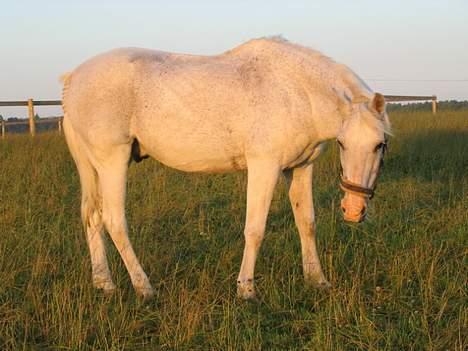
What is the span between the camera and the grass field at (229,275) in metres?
3.34

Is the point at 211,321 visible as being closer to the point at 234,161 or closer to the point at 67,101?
the point at 234,161

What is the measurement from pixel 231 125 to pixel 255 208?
27.1 inches

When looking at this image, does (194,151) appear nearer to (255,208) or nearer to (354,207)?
(255,208)

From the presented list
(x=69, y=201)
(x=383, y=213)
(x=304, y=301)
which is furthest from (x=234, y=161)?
(x=69, y=201)

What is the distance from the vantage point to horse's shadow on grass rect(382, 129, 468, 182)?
8453 millimetres

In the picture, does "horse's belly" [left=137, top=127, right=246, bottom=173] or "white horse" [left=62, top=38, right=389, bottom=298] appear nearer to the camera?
"white horse" [left=62, top=38, right=389, bottom=298]

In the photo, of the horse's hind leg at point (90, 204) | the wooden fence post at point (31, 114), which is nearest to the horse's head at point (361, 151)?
the horse's hind leg at point (90, 204)

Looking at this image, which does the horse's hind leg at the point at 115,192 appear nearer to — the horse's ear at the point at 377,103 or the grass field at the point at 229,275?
the grass field at the point at 229,275

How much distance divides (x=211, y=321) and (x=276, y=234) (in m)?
2.24

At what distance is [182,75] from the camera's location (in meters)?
4.57

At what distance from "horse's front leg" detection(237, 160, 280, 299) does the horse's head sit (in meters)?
0.57

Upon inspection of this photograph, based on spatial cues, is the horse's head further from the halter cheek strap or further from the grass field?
the grass field

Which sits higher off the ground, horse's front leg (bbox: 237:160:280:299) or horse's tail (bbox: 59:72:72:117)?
horse's tail (bbox: 59:72:72:117)

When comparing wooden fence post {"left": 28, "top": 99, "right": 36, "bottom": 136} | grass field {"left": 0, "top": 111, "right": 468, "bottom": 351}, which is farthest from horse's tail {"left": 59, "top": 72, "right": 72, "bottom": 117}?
wooden fence post {"left": 28, "top": 99, "right": 36, "bottom": 136}
